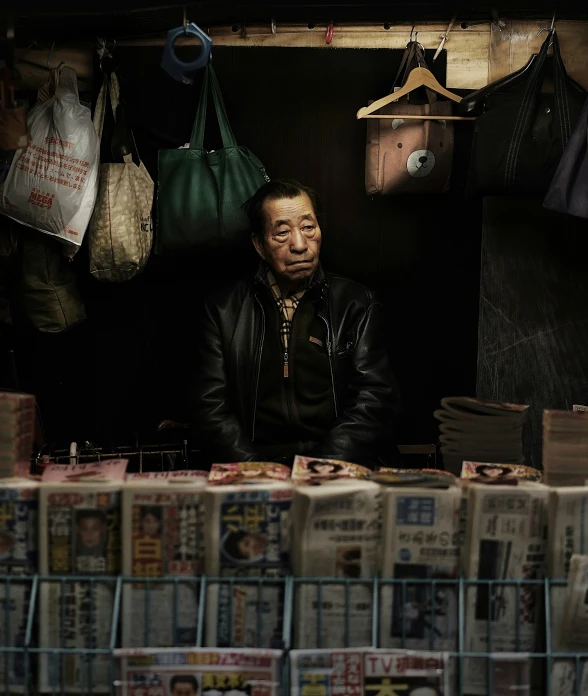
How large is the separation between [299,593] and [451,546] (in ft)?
1.26

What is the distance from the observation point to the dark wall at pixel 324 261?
4.82 m

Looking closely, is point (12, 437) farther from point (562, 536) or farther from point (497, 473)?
point (562, 536)

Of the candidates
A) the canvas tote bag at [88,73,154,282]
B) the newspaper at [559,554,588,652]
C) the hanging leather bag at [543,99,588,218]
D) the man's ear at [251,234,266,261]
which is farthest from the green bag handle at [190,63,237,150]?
the newspaper at [559,554,588,652]

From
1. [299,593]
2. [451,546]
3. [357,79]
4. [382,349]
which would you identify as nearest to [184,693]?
[299,593]

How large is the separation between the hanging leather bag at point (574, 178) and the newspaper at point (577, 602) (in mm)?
2171

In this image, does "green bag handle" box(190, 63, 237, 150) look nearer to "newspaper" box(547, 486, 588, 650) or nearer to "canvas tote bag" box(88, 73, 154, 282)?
"canvas tote bag" box(88, 73, 154, 282)

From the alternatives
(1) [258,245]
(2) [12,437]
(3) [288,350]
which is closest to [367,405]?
(3) [288,350]

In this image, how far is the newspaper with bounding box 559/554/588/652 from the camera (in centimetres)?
228

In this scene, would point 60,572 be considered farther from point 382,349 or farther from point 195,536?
point 382,349

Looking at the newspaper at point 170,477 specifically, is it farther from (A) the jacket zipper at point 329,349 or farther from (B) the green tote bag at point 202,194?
(B) the green tote bag at point 202,194

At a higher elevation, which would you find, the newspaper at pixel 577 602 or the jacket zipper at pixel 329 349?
the jacket zipper at pixel 329 349

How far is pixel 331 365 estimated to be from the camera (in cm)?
452

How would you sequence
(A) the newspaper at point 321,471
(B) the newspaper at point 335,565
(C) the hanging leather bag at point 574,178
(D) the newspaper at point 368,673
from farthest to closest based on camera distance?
(C) the hanging leather bag at point 574,178 < (A) the newspaper at point 321,471 < (B) the newspaper at point 335,565 < (D) the newspaper at point 368,673

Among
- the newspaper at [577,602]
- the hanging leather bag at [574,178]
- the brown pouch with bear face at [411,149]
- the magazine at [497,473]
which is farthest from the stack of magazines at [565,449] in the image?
the brown pouch with bear face at [411,149]
